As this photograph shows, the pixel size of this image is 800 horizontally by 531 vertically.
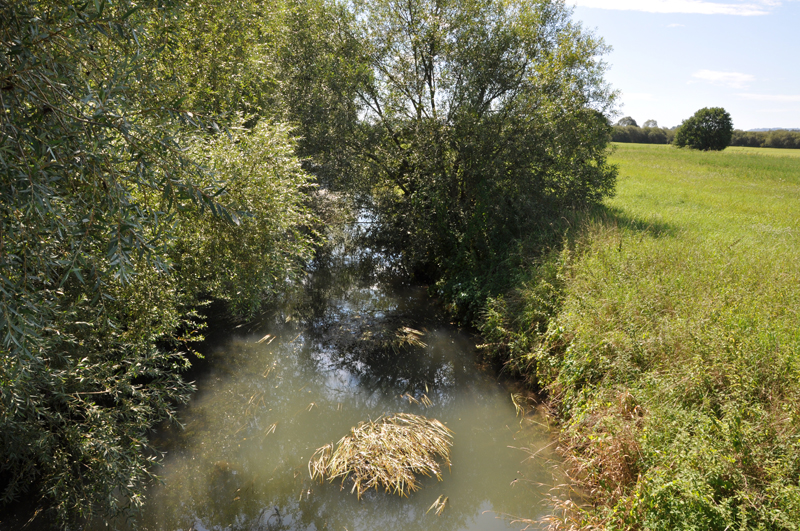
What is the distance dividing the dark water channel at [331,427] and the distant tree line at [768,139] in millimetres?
66400

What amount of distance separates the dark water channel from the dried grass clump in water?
6.4 inches

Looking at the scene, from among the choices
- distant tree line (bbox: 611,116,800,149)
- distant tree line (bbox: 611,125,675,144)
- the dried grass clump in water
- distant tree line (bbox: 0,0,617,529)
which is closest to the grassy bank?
the dried grass clump in water

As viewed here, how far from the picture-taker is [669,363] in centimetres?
630

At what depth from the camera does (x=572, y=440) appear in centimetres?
662

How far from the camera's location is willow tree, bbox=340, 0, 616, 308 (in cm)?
1239

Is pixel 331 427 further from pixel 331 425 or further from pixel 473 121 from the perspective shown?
pixel 473 121

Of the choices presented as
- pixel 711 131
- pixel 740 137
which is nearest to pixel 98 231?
pixel 711 131

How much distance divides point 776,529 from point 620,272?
529 cm

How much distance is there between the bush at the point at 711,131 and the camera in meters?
52.1

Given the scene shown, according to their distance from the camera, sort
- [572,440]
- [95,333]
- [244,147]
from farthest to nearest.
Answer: [244,147], [572,440], [95,333]

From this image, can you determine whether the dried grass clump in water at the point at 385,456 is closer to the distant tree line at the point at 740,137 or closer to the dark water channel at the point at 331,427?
the dark water channel at the point at 331,427

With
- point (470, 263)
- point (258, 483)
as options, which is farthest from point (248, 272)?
point (470, 263)

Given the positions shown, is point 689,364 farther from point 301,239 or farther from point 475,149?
point 475,149

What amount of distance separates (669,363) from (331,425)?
5.44 meters
